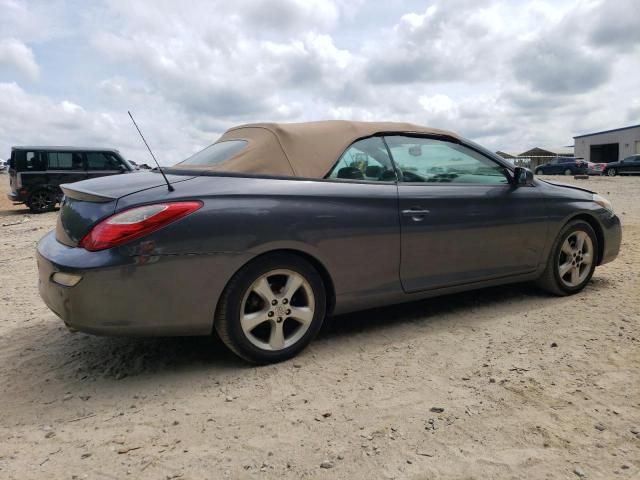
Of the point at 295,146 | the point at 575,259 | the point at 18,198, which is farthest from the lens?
the point at 18,198

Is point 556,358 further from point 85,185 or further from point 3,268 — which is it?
point 3,268

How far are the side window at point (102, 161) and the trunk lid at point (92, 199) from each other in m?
12.2

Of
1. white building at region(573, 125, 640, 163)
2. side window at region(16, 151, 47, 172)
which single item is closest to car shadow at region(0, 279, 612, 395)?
side window at region(16, 151, 47, 172)

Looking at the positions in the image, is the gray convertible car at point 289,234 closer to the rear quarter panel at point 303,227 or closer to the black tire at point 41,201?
the rear quarter panel at point 303,227

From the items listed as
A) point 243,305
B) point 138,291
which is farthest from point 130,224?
point 243,305

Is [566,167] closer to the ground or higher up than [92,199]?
higher up

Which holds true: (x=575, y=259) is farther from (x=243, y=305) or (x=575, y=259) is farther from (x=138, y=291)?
(x=138, y=291)

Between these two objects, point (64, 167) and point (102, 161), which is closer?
point (64, 167)

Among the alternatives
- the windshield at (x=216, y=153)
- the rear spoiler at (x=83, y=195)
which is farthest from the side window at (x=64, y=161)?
the rear spoiler at (x=83, y=195)

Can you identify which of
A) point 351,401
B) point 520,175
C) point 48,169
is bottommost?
point 351,401

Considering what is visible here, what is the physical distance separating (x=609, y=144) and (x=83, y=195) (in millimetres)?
55434

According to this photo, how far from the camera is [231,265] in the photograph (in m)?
2.80

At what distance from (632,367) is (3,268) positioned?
6.43m

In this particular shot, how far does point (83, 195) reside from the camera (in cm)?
294
